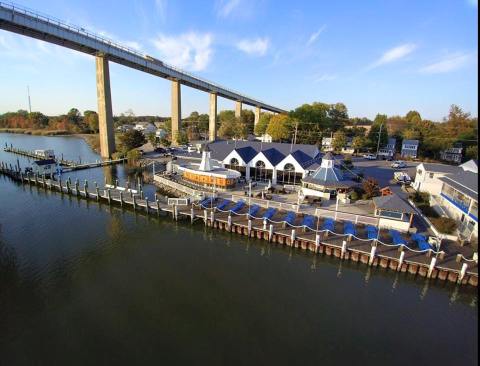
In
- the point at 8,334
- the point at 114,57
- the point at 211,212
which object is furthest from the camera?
the point at 114,57

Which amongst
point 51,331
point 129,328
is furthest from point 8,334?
point 129,328

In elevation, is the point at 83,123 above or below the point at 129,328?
above

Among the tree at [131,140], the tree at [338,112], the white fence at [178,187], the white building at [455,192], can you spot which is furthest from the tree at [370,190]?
the tree at [338,112]

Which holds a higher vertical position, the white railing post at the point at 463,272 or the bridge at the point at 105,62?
the bridge at the point at 105,62

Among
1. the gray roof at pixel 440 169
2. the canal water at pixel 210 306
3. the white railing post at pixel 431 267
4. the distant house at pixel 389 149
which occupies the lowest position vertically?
the canal water at pixel 210 306

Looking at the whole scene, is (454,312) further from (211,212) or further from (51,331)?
(51,331)

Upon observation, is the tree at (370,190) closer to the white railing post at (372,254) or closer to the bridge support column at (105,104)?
the white railing post at (372,254)

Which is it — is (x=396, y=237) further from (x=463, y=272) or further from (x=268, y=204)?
(x=268, y=204)
